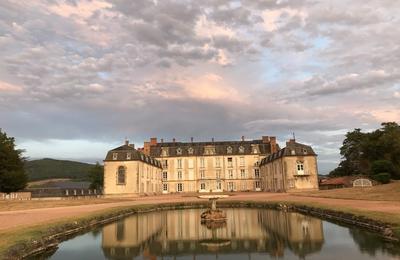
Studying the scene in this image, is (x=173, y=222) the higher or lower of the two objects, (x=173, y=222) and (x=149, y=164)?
the lower

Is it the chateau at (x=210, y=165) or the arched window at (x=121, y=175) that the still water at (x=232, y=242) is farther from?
the chateau at (x=210, y=165)

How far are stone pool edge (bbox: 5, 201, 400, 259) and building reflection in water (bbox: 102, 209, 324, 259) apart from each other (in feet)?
3.81

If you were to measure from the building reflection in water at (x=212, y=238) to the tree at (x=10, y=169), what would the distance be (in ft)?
116

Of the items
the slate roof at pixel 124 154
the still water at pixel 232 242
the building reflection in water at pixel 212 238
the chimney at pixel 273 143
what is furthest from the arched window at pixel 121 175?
the still water at pixel 232 242

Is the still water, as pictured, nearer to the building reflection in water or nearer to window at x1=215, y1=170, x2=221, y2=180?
the building reflection in water

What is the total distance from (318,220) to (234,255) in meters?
9.65

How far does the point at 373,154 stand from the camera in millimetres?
55312

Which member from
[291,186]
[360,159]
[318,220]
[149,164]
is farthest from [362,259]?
[360,159]

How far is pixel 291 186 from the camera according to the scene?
2014 inches

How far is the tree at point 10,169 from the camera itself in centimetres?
5028

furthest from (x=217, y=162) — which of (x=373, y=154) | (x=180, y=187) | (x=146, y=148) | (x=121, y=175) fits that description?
(x=373, y=154)

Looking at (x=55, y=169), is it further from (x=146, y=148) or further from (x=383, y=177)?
(x=383, y=177)

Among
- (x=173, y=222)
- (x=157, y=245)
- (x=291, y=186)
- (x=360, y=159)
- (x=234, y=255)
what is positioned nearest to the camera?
(x=234, y=255)

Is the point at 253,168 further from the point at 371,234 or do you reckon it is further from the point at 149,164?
the point at 371,234
